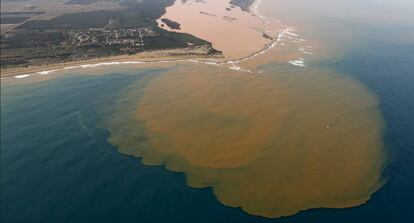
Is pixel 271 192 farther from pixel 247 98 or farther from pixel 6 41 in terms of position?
pixel 6 41

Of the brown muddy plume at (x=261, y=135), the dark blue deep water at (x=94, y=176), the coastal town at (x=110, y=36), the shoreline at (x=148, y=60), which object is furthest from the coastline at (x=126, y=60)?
the brown muddy plume at (x=261, y=135)

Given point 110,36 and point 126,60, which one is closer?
point 126,60

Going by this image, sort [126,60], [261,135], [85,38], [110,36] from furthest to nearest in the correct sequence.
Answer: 1. [110,36]
2. [85,38]
3. [126,60]
4. [261,135]

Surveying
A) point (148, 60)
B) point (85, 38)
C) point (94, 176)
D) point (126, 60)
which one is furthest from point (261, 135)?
point (85, 38)

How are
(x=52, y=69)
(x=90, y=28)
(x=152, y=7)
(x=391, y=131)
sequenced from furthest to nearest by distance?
(x=152, y=7) → (x=90, y=28) → (x=52, y=69) → (x=391, y=131)

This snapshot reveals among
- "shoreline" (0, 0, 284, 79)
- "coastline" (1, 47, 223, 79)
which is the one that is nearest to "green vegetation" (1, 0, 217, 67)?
"coastline" (1, 47, 223, 79)

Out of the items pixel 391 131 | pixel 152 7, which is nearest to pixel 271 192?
pixel 391 131

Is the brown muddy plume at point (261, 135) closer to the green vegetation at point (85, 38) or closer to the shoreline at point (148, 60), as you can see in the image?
the shoreline at point (148, 60)

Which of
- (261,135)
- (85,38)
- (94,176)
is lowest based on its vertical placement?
(85,38)

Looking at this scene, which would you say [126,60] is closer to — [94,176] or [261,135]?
[261,135]
